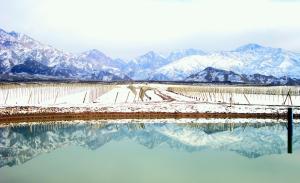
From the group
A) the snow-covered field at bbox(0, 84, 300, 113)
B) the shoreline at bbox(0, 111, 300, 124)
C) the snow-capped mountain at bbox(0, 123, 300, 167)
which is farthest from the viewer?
the snow-covered field at bbox(0, 84, 300, 113)

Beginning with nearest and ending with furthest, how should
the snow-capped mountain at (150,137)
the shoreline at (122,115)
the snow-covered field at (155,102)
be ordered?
the snow-capped mountain at (150,137) < the shoreline at (122,115) < the snow-covered field at (155,102)

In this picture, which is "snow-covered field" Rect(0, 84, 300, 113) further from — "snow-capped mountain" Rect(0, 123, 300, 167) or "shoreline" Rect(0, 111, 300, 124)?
"snow-capped mountain" Rect(0, 123, 300, 167)

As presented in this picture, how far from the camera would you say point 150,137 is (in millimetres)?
35656

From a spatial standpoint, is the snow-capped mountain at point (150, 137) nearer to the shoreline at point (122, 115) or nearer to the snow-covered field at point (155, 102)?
the shoreline at point (122, 115)

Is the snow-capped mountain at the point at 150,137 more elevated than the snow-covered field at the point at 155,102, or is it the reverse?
the snow-covered field at the point at 155,102

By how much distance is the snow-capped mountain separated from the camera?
30484 mm

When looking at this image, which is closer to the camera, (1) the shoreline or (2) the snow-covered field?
(1) the shoreline

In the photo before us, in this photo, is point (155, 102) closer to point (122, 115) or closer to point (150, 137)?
point (122, 115)

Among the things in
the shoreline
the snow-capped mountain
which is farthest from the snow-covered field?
the snow-capped mountain

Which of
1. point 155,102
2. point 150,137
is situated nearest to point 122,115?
point 150,137

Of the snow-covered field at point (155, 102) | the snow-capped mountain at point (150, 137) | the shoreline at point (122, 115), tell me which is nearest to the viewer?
the snow-capped mountain at point (150, 137)

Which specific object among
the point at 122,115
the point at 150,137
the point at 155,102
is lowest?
the point at 150,137

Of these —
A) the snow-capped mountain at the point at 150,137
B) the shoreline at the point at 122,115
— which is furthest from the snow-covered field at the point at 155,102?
→ the snow-capped mountain at the point at 150,137

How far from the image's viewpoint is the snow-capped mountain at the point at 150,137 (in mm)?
30484
